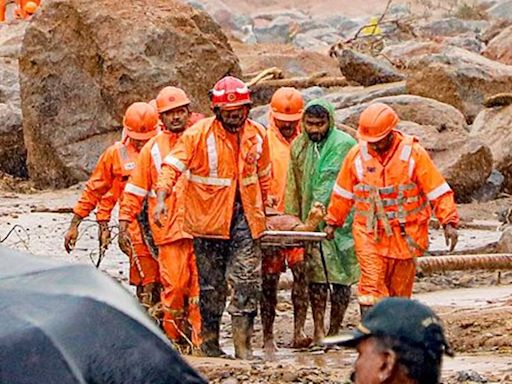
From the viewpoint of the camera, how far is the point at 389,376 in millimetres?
4324

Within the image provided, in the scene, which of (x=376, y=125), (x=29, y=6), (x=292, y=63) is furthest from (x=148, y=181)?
(x=29, y=6)

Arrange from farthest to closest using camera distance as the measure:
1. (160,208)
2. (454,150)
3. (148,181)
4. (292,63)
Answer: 1. (292,63)
2. (454,150)
3. (148,181)
4. (160,208)

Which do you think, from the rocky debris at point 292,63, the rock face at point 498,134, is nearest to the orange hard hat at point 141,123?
the rock face at point 498,134

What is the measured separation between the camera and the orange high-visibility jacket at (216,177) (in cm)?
1094

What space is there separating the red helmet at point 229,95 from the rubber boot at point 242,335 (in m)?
1.33

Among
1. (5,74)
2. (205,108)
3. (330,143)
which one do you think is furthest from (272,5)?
(330,143)

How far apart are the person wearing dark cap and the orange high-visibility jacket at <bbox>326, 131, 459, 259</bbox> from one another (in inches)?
255

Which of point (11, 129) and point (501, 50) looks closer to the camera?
point (11, 129)

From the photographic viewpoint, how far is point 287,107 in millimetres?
12734

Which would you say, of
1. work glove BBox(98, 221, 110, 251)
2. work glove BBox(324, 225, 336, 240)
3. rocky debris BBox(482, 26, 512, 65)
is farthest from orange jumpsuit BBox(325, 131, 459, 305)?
rocky debris BBox(482, 26, 512, 65)

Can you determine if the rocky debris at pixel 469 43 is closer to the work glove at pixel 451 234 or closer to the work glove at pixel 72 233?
the work glove at pixel 72 233

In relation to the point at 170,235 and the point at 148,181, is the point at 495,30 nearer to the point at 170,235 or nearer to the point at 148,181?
the point at 148,181

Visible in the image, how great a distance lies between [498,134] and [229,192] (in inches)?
448

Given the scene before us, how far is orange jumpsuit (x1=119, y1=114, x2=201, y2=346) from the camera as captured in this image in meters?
11.4
